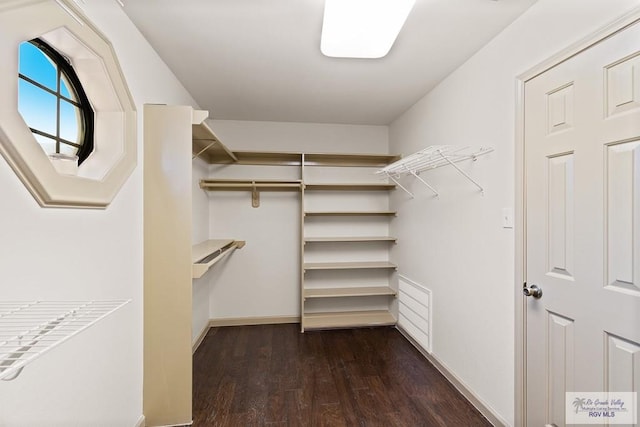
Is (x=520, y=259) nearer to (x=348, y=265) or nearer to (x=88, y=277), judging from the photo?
(x=348, y=265)

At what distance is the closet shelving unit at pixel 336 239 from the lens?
339 cm

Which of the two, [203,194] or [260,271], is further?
[260,271]

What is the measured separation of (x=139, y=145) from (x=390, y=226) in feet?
9.26

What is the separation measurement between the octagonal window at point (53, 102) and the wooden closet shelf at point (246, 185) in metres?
1.66

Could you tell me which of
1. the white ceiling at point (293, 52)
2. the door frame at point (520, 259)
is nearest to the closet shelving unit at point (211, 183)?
the white ceiling at point (293, 52)

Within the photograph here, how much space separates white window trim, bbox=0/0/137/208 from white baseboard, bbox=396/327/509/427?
8.28 ft

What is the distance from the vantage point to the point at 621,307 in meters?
1.20

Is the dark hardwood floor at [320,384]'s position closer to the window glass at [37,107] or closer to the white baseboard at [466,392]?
the white baseboard at [466,392]

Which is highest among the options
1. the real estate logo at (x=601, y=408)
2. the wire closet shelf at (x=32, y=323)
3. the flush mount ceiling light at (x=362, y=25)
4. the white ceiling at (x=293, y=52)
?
the white ceiling at (x=293, y=52)

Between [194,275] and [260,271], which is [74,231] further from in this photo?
[260,271]

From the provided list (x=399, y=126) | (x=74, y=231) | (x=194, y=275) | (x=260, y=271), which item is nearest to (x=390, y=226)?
(x=399, y=126)

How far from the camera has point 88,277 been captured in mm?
1348

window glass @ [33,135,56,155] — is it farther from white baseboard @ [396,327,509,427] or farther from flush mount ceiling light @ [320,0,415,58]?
white baseboard @ [396,327,509,427]

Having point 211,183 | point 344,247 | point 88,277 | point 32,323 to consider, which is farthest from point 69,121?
point 344,247
